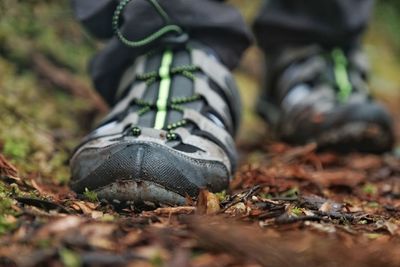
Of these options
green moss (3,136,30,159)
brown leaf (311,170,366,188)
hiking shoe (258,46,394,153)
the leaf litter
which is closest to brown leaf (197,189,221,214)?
the leaf litter

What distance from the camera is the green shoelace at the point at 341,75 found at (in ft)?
7.82

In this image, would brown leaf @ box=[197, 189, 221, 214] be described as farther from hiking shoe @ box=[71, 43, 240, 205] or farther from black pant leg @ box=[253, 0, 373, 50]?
black pant leg @ box=[253, 0, 373, 50]

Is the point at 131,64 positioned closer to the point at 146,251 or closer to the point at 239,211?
the point at 239,211

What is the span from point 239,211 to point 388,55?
4.63 meters

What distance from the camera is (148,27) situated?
1.85 meters

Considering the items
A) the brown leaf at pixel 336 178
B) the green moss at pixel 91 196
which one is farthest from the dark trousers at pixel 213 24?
the green moss at pixel 91 196

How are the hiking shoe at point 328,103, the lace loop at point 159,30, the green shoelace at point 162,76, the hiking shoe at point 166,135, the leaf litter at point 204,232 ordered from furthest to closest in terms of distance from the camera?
the hiking shoe at point 328,103, the lace loop at point 159,30, the green shoelace at point 162,76, the hiking shoe at point 166,135, the leaf litter at point 204,232

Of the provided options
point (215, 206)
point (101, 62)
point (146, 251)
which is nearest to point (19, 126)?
point (101, 62)

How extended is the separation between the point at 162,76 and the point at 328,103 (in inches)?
35.3

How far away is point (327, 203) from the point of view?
143 centimetres

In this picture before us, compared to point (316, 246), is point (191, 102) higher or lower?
higher

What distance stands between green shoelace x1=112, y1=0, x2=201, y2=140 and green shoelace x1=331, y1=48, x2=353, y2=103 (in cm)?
84

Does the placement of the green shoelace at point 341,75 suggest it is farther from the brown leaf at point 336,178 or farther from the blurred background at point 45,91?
the blurred background at point 45,91

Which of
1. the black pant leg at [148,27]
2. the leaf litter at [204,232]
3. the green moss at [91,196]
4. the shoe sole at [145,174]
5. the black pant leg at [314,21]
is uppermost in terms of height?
the black pant leg at [314,21]
